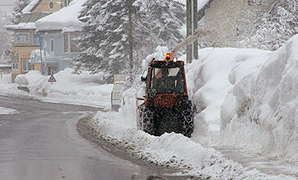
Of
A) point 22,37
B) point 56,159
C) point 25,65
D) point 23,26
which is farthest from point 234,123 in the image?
point 25,65

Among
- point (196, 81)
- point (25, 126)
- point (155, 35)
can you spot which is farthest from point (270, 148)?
point (155, 35)

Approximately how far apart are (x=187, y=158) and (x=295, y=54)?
292 centimetres

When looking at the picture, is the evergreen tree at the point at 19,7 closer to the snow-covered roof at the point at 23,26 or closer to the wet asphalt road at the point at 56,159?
the snow-covered roof at the point at 23,26

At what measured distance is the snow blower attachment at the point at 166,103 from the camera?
13.0m

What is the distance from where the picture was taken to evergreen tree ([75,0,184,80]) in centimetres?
3750

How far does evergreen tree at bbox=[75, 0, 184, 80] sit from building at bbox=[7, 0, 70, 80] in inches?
1181

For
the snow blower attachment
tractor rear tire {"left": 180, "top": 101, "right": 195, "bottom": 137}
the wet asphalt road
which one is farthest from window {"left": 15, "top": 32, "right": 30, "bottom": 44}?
tractor rear tire {"left": 180, "top": 101, "right": 195, "bottom": 137}

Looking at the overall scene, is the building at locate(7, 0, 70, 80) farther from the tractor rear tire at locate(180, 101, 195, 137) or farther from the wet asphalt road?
the tractor rear tire at locate(180, 101, 195, 137)

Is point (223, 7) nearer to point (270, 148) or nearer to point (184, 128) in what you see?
point (184, 128)

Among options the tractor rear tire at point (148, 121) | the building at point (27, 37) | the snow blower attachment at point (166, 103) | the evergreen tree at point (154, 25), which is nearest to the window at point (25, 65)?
the building at point (27, 37)

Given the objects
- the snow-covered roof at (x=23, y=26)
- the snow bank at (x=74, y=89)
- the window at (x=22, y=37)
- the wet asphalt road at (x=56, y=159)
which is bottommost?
the snow bank at (x=74, y=89)

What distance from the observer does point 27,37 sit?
7006 cm

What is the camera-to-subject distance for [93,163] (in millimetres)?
9125

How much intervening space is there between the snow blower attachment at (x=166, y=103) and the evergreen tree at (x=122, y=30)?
2246 centimetres
